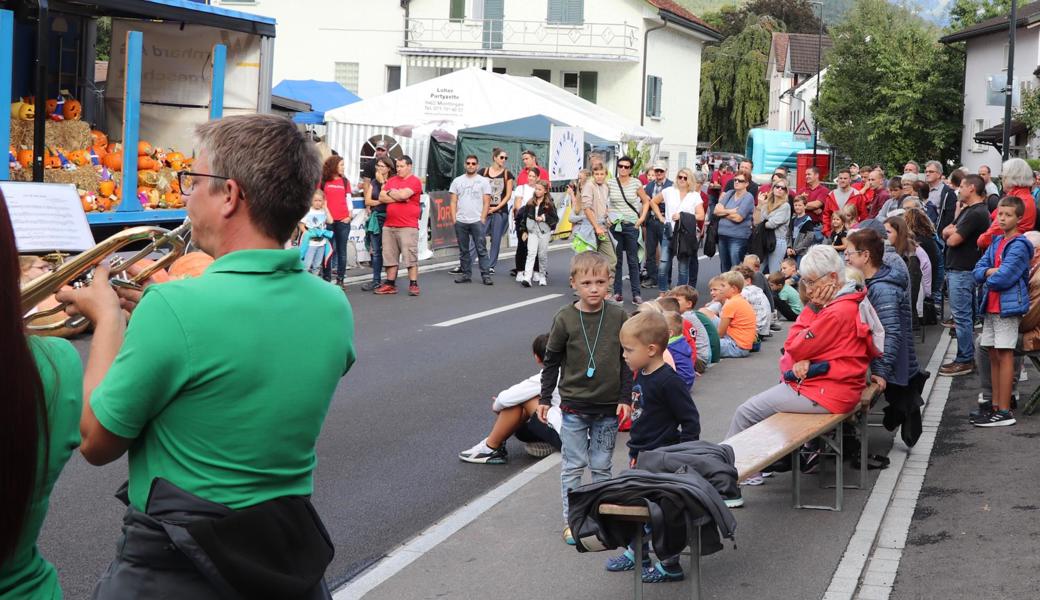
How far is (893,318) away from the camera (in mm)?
8211

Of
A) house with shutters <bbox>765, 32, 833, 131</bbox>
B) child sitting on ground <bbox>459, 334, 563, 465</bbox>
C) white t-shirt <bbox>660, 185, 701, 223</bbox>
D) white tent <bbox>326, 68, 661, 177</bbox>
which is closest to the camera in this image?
child sitting on ground <bbox>459, 334, 563, 465</bbox>

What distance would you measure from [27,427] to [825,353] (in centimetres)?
600

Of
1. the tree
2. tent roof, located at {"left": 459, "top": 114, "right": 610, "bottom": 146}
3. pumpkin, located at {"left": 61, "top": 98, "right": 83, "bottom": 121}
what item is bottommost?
pumpkin, located at {"left": 61, "top": 98, "right": 83, "bottom": 121}

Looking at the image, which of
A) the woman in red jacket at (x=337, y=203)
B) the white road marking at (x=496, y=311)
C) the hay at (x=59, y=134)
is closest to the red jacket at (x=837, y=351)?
the white road marking at (x=496, y=311)

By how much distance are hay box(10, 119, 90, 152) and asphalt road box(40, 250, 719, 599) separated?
3.16m

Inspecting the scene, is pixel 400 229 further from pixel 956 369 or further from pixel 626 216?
pixel 956 369

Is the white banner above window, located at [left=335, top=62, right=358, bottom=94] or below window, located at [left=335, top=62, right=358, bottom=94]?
below

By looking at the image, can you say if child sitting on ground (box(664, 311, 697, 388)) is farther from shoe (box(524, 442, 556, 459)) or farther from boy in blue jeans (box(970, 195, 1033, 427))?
boy in blue jeans (box(970, 195, 1033, 427))

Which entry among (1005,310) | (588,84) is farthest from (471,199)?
(588,84)

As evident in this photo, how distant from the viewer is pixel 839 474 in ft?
23.9

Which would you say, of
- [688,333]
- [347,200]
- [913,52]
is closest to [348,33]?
[913,52]

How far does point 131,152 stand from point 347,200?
12.4 ft

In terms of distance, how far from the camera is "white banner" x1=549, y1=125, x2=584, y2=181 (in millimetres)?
24891

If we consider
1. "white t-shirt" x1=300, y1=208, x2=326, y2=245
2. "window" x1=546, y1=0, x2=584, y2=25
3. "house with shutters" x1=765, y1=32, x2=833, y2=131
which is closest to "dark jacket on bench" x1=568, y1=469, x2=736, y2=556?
"white t-shirt" x1=300, y1=208, x2=326, y2=245
